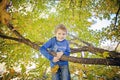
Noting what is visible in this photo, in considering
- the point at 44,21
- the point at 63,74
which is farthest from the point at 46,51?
the point at 44,21

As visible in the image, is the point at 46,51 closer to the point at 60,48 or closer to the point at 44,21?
the point at 60,48

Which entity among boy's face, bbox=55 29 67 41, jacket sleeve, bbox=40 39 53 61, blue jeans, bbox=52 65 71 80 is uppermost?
boy's face, bbox=55 29 67 41

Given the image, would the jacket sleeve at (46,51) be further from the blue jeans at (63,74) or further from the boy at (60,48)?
the blue jeans at (63,74)

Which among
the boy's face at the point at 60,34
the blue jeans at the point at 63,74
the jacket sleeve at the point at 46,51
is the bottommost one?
the blue jeans at the point at 63,74

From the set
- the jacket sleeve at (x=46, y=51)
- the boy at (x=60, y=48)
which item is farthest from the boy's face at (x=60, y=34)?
the jacket sleeve at (x=46, y=51)

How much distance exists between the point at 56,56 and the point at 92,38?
5778 mm

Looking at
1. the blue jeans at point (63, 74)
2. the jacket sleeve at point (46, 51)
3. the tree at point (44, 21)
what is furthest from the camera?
the tree at point (44, 21)

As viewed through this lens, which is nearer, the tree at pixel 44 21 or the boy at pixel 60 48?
the boy at pixel 60 48

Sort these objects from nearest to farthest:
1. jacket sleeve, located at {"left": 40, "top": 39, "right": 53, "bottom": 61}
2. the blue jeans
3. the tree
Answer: jacket sleeve, located at {"left": 40, "top": 39, "right": 53, "bottom": 61} → the blue jeans → the tree

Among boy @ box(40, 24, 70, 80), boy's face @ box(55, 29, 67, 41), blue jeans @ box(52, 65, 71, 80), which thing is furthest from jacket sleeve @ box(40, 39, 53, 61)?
blue jeans @ box(52, 65, 71, 80)

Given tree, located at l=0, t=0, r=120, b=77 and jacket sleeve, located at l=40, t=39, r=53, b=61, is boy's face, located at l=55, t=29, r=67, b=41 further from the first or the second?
tree, located at l=0, t=0, r=120, b=77

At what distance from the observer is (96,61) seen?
3408mm

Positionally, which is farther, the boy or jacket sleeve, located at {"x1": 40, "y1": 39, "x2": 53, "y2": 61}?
the boy

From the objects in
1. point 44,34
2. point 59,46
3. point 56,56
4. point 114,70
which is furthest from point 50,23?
point 56,56
